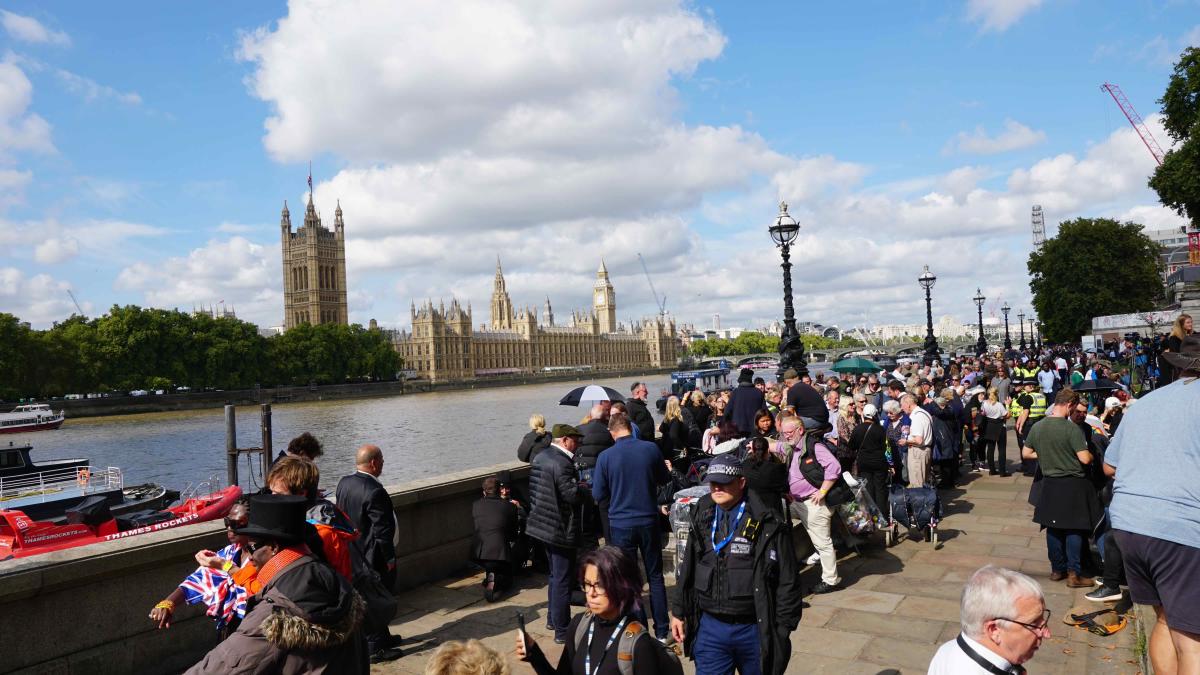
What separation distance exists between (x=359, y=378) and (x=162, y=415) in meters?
30.4

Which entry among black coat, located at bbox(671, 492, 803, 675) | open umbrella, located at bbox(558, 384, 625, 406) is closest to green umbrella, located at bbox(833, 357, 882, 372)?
open umbrella, located at bbox(558, 384, 625, 406)

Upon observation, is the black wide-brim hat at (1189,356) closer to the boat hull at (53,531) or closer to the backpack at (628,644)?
the backpack at (628,644)

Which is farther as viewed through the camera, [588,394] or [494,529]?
[588,394]

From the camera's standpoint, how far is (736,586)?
3469 millimetres

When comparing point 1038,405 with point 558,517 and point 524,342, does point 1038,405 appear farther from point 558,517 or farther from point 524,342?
point 524,342

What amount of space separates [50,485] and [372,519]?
1884cm

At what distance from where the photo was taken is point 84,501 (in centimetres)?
1766

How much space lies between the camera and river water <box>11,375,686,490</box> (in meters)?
30.8

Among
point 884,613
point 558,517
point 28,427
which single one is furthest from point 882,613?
point 28,427

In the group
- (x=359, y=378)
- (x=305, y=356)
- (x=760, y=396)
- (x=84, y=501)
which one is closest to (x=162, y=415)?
(x=305, y=356)

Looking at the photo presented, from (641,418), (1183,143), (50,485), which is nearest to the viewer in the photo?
(641,418)

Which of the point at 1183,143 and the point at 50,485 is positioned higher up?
the point at 1183,143

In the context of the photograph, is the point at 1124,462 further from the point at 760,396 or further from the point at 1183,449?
the point at 760,396

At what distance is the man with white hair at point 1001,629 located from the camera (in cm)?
222
